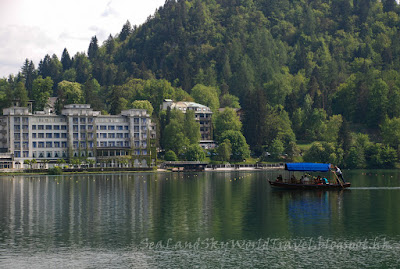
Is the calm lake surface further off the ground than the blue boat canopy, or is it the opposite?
the blue boat canopy

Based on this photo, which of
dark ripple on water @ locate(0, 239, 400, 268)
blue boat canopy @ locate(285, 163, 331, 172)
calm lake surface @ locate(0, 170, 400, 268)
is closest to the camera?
dark ripple on water @ locate(0, 239, 400, 268)

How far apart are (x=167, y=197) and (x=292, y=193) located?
86.0 feet

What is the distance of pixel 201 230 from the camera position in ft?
264

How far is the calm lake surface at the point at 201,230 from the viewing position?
6450 cm

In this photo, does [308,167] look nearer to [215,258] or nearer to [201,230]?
[201,230]

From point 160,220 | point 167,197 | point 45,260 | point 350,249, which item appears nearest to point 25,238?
point 45,260

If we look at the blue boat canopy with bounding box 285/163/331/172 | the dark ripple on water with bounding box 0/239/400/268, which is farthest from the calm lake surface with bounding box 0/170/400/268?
the blue boat canopy with bounding box 285/163/331/172

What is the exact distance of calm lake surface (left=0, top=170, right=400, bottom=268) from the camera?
212ft

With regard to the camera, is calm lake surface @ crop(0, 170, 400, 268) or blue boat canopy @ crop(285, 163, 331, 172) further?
blue boat canopy @ crop(285, 163, 331, 172)

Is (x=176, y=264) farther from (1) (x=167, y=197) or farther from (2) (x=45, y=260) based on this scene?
(1) (x=167, y=197)

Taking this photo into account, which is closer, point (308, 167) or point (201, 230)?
point (201, 230)

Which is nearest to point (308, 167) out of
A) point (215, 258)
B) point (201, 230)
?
point (201, 230)

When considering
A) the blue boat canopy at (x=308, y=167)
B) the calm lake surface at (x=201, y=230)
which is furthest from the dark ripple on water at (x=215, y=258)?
the blue boat canopy at (x=308, y=167)

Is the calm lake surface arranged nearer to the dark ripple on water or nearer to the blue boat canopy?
the dark ripple on water
